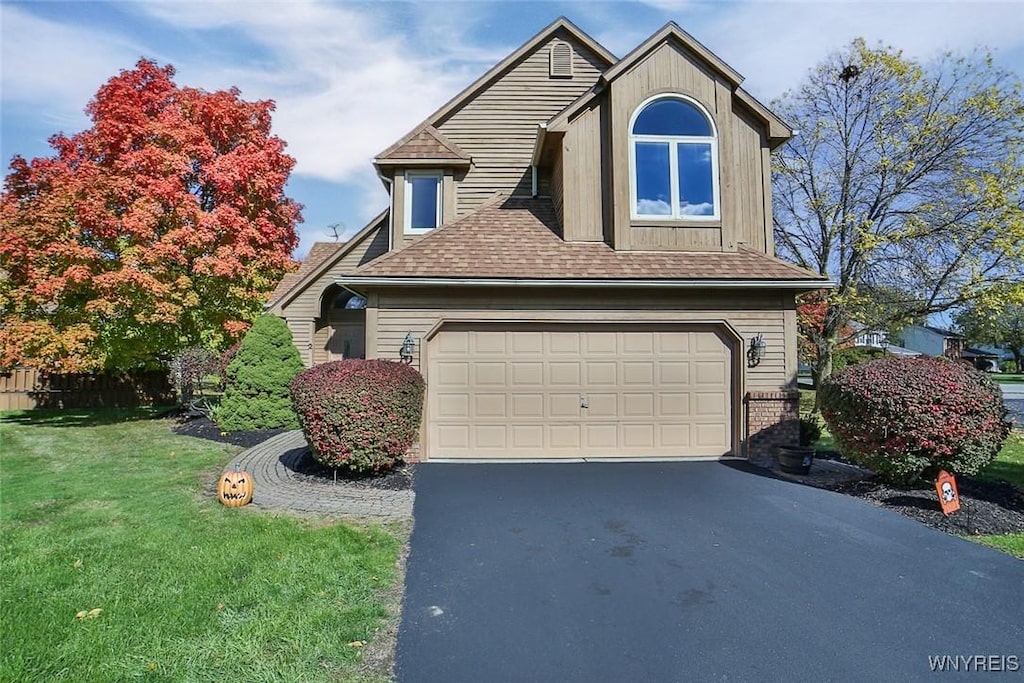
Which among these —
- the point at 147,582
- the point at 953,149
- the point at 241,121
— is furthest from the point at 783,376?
the point at 241,121

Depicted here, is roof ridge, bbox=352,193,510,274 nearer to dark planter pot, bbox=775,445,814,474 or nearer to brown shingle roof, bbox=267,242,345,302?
brown shingle roof, bbox=267,242,345,302

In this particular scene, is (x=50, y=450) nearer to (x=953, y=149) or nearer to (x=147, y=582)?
(x=147, y=582)

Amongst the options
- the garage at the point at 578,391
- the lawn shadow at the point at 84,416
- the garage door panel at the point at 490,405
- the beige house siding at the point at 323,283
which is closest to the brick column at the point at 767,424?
the garage at the point at 578,391

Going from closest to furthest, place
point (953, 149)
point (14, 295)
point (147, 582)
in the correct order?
point (147, 582)
point (14, 295)
point (953, 149)

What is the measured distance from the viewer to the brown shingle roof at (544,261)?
9086 millimetres

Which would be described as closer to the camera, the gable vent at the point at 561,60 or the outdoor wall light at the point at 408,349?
the outdoor wall light at the point at 408,349

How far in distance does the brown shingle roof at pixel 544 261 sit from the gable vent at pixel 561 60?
4.72 meters

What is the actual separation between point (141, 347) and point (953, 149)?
23.4 metres

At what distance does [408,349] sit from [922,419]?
742 centimetres

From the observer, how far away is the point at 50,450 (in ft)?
34.7

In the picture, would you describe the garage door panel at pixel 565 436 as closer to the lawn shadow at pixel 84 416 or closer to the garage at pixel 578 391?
the garage at pixel 578 391

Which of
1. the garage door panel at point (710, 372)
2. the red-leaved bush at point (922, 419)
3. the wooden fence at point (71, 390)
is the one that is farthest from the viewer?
the wooden fence at point (71, 390)

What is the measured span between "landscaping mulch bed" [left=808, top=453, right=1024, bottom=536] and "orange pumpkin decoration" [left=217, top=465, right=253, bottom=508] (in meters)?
7.94

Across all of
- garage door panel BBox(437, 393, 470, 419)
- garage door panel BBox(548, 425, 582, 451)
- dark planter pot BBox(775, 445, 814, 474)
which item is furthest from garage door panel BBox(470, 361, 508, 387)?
dark planter pot BBox(775, 445, 814, 474)
